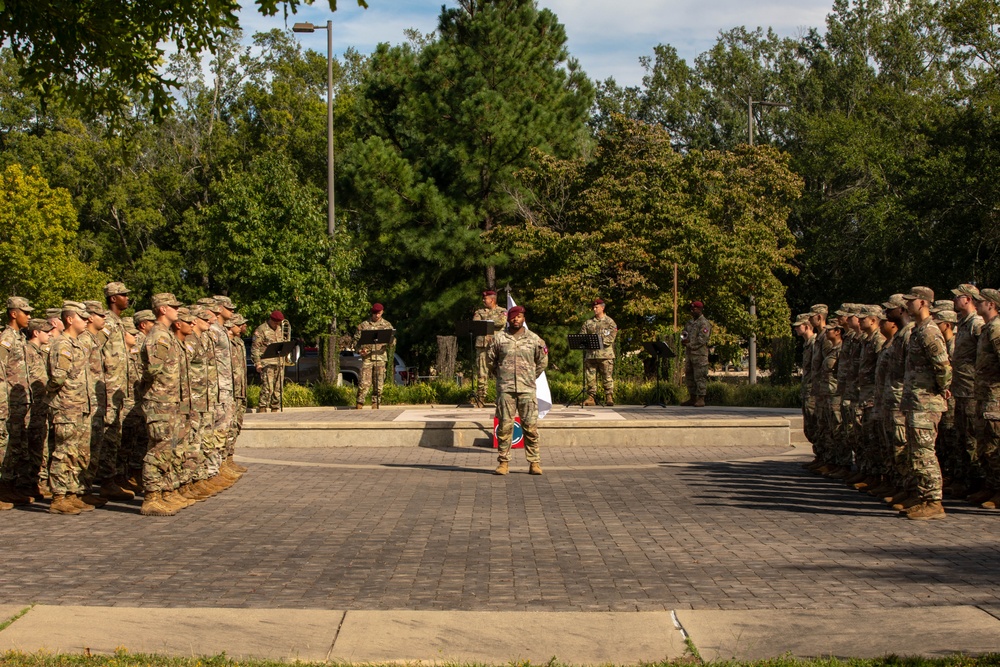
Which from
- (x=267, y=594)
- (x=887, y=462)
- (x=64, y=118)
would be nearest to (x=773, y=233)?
(x=887, y=462)

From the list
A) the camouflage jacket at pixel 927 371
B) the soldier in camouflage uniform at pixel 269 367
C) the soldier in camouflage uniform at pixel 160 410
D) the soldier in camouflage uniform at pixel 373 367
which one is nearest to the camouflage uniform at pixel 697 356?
the soldier in camouflage uniform at pixel 373 367

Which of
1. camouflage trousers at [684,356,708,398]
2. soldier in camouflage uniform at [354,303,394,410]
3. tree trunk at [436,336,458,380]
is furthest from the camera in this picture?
tree trunk at [436,336,458,380]

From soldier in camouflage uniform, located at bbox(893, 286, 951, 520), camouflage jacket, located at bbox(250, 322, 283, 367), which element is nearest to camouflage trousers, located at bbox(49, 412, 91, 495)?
soldier in camouflage uniform, located at bbox(893, 286, 951, 520)

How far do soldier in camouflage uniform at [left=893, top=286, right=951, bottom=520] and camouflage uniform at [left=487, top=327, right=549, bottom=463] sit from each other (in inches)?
198

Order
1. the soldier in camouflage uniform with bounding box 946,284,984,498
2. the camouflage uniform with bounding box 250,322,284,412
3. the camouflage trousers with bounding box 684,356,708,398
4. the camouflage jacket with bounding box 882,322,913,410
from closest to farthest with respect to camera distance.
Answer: the soldier in camouflage uniform with bounding box 946,284,984,498 → the camouflage jacket with bounding box 882,322,913,410 → the camouflage uniform with bounding box 250,322,284,412 → the camouflage trousers with bounding box 684,356,708,398

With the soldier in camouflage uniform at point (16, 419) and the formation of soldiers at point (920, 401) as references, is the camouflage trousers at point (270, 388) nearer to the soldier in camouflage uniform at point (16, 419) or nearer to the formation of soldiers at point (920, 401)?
the soldier in camouflage uniform at point (16, 419)

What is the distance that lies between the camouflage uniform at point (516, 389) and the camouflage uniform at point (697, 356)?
740cm

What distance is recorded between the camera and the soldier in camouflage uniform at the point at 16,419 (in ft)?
43.2

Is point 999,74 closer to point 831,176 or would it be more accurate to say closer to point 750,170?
point 750,170

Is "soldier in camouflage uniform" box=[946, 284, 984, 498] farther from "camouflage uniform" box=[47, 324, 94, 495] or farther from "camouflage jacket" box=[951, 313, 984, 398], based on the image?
"camouflage uniform" box=[47, 324, 94, 495]

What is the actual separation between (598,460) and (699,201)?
18.2 metres

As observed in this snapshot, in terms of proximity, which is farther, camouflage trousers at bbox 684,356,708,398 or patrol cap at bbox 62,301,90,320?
camouflage trousers at bbox 684,356,708,398

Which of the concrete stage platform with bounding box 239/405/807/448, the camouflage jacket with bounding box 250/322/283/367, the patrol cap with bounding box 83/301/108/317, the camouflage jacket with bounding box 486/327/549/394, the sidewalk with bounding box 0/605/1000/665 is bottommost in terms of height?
the sidewalk with bounding box 0/605/1000/665

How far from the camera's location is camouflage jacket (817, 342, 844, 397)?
15320 millimetres
